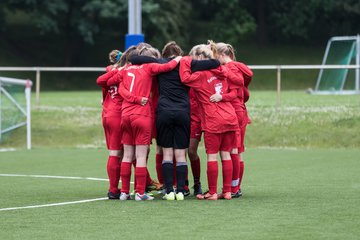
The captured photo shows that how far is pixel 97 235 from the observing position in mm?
8273

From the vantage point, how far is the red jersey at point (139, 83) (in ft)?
35.7

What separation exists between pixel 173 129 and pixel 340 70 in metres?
24.1

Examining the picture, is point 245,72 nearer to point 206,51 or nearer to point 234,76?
point 234,76

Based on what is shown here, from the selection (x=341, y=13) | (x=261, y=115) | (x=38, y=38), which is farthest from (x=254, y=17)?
(x=261, y=115)

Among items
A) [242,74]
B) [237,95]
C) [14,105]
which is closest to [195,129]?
[237,95]

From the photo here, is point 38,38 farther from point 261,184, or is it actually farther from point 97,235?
point 97,235

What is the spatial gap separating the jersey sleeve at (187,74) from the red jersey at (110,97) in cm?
83

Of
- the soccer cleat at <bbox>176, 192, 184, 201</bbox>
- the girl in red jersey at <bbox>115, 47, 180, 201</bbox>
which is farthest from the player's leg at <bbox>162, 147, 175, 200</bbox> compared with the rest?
the girl in red jersey at <bbox>115, 47, 180, 201</bbox>

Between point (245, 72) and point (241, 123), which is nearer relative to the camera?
point (245, 72)

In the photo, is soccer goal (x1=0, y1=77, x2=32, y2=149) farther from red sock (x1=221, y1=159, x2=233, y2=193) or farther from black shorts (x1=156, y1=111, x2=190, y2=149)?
red sock (x1=221, y1=159, x2=233, y2=193)

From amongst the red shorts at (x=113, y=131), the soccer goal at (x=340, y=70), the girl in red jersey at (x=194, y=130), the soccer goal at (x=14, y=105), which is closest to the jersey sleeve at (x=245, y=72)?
the girl in red jersey at (x=194, y=130)

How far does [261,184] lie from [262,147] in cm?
843

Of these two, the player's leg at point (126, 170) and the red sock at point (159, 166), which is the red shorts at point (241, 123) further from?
the player's leg at point (126, 170)

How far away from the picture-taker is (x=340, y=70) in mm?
34312
